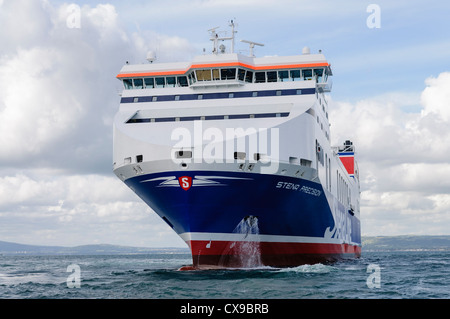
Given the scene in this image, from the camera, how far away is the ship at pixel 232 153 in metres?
25.5

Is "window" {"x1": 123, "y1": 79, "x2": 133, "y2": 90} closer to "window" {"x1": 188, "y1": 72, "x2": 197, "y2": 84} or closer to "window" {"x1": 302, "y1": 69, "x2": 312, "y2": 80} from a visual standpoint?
"window" {"x1": 188, "y1": 72, "x2": 197, "y2": 84}

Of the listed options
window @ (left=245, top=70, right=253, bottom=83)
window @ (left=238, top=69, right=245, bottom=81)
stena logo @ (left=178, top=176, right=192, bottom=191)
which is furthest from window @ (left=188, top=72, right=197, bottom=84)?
stena logo @ (left=178, top=176, right=192, bottom=191)

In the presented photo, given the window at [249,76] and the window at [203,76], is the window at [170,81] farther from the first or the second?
the window at [249,76]

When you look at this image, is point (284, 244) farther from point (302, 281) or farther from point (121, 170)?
point (121, 170)

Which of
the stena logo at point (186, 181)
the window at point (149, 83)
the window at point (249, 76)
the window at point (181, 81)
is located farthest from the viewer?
the window at point (149, 83)

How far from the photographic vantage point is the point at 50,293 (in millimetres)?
21703

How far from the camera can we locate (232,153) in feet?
82.4

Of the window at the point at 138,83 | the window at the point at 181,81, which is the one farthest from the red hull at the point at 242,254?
the window at the point at 138,83

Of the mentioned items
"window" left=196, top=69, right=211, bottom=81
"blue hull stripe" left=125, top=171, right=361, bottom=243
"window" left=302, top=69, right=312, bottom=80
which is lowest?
"blue hull stripe" left=125, top=171, right=361, bottom=243

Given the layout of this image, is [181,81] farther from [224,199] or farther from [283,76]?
[224,199]

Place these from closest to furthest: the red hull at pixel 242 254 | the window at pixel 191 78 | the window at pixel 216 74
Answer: the red hull at pixel 242 254, the window at pixel 216 74, the window at pixel 191 78

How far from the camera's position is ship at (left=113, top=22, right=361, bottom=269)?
25.5m

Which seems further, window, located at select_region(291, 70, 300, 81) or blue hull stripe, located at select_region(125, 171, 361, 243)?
window, located at select_region(291, 70, 300, 81)
